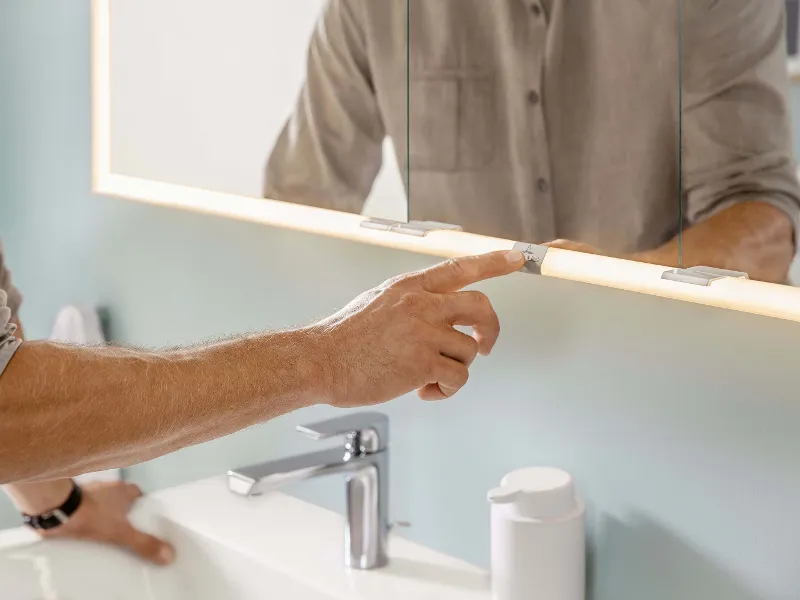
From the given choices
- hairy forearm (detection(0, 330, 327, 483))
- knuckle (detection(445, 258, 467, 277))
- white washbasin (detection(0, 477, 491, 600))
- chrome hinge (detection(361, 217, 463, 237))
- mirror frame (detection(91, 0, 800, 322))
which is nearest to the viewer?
hairy forearm (detection(0, 330, 327, 483))

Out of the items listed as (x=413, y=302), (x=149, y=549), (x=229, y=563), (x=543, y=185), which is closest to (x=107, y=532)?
(x=149, y=549)

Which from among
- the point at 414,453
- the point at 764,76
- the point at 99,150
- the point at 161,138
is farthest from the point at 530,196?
the point at 99,150

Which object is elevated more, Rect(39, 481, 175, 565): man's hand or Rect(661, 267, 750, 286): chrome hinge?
Rect(661, 267, 750, 286): chrome hinge

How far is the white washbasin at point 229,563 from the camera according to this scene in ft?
4.03

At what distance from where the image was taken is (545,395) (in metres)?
1.14

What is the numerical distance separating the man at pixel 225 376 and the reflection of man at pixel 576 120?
94mm

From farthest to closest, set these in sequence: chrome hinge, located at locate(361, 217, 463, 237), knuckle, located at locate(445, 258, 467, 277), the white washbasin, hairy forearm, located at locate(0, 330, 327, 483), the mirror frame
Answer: the white washbasin, chrome hinge, located at locate(361, 217, 463, 237), knuckle, located at locate(445, 258, 467, 277), the mirror frame, hairy forearm, located at locate(0, 330, 327, 483)

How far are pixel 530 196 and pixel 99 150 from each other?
0.80 metres

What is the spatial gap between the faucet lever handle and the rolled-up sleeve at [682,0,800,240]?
48 centimetres

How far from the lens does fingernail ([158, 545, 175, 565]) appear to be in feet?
4.54

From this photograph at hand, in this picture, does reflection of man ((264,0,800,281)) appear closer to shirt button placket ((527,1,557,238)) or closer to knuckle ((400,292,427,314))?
shirt button placket ((527,1,557,238))

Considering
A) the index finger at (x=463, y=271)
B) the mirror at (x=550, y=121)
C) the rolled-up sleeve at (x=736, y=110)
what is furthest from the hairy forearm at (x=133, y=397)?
the rolled-up sleeve at (x=736, y=110)

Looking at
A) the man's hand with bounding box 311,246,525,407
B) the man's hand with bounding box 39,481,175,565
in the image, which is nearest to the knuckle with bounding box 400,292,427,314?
the man's hand with bounding box 311,246,525,407

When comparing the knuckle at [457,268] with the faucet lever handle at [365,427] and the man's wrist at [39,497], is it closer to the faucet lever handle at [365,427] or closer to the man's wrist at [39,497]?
the faucet lever handle at [365,427]
